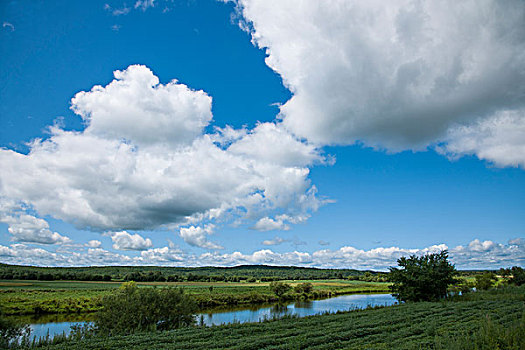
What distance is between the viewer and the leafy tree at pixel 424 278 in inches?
1262

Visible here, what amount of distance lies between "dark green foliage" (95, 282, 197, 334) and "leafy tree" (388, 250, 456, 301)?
862 inches

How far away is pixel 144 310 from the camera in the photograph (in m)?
23.8

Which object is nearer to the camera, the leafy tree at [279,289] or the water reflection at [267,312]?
the water reflection at [267,312]

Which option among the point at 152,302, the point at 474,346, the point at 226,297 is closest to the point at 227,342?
the point at 474,346

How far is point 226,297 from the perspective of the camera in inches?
2653

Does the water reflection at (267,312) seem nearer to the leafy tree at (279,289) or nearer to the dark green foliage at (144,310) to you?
the dark green foliage at (144,310)

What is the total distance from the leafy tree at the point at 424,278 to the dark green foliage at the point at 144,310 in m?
21.9

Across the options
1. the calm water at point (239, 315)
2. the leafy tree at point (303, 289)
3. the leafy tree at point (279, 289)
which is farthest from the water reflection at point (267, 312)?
the leafy tree at point (303, 289)

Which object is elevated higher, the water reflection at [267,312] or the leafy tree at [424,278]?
the leafy tree at [424,278]

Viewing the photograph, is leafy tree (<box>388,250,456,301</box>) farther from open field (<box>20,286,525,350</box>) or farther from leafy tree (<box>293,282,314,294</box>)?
leafy tree (<box>293,282,314,294</box>)

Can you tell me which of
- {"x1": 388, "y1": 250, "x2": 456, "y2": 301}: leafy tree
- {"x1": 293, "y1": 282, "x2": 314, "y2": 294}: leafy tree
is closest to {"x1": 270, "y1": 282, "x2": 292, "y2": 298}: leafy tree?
{"x1": 293, "y1": 282, "x2": 314, "y2": 294}: leafy tree

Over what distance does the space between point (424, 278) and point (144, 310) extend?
86.5ft

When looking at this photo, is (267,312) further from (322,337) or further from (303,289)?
(322,337)

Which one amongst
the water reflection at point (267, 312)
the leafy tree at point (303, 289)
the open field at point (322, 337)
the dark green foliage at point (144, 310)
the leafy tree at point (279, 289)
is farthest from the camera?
the leafy tree at point (303, 289)
